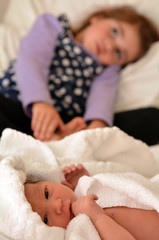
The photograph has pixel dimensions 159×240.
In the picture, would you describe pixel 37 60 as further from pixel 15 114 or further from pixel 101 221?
pixel 101 221

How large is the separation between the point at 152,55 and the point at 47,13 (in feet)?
1.62

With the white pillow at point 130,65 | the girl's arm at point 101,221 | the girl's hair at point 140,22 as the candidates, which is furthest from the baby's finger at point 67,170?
the girl's hair at point 140,22

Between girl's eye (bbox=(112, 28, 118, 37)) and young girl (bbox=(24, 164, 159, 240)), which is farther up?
girl's eye (bbox=(112, 28, 118, 37))

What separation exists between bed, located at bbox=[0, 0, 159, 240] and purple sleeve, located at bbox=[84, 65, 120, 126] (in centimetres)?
5

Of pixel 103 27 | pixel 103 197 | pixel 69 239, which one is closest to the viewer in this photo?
pixel 69 239

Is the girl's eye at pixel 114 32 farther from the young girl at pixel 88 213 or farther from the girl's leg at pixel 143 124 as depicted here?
the young girl at pixel 88 213

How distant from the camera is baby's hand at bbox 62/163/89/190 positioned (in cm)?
74

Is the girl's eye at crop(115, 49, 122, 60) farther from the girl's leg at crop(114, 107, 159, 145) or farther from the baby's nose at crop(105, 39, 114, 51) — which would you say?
the girl's leg at crop(114, 107, 159, 145)

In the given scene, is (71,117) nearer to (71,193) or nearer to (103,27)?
(103,27)

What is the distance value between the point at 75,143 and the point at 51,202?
9.5 inches

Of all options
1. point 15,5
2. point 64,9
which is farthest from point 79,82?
point 15,5

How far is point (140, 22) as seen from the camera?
134cm

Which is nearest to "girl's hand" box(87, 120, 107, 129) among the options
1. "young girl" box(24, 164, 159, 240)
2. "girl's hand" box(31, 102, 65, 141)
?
"girl's hand" box(31, 102, 65, 141)

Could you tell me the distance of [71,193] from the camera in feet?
2.23
